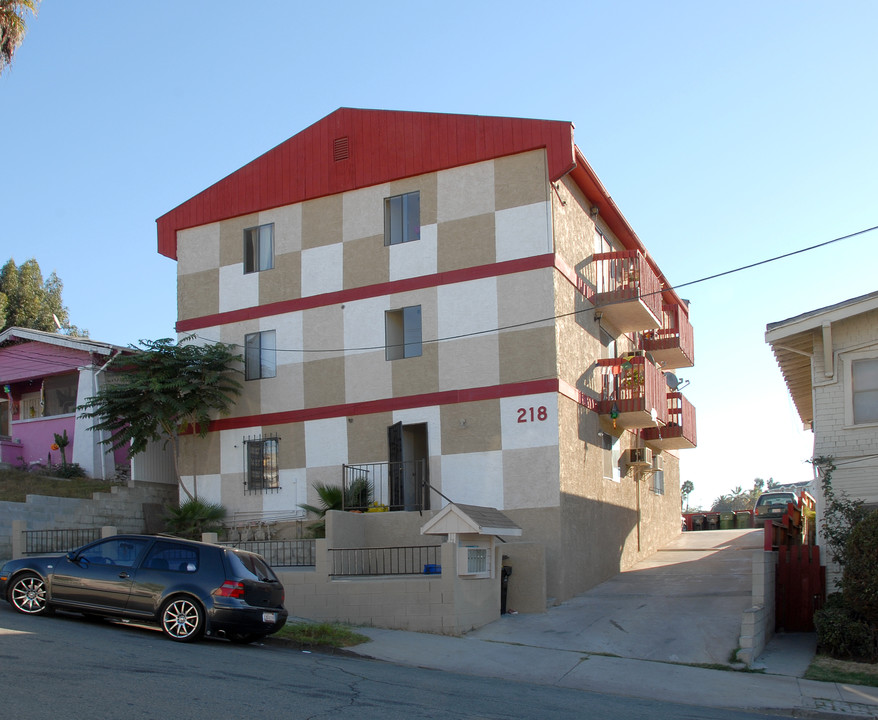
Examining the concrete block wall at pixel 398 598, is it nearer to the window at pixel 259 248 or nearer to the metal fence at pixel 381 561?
the metal fence at pixel 381 561

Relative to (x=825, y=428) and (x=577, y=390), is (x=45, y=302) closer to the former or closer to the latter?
(x=577, y=390)

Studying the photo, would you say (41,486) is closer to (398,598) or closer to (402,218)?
(402,218)

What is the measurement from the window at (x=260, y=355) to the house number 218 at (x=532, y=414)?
703 centimetres

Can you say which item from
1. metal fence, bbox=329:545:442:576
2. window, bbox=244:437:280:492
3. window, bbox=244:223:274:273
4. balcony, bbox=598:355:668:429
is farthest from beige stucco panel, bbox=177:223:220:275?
balcony, bbox=598:355:668:429

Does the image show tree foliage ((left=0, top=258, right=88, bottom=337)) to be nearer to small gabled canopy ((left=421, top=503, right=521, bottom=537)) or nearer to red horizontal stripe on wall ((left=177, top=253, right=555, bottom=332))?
red horizontal stripe on wall ((left=177, top=253, right=555, bottom=332))

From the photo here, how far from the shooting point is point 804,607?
17.4 m

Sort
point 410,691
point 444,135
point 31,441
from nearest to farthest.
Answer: point 410,691 → point 444,135 → point 31,441

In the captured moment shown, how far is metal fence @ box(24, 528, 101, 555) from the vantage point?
19859 millimetres

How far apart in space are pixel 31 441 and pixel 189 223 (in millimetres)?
9070

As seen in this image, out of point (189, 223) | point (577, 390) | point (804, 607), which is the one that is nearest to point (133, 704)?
point (804, 607)

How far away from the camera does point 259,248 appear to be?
25.5 metres

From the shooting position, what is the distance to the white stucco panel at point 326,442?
76.2 feet

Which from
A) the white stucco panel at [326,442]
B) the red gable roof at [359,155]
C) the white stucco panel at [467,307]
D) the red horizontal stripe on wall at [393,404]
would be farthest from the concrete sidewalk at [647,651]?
the red gable roof at [359,155]

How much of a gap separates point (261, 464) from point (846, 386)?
13827 mm
